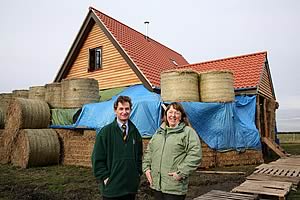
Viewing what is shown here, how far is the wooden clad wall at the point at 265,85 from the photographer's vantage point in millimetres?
12651

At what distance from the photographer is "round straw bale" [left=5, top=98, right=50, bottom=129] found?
10195 mm

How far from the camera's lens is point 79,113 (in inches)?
433

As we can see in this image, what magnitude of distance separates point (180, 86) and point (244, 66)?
5165mm

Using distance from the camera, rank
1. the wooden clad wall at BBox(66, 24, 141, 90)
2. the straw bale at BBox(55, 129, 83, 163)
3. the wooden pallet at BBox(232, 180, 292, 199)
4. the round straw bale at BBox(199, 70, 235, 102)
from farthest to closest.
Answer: the wooden clad wall at BBox(66, 24, 141, 90), the straw bale at BBox(55, 129, 83, 163), the round straw bale at BBox(199, 70, 235, 102), the wooden pallet at BBox(232, 180, 292, 199)

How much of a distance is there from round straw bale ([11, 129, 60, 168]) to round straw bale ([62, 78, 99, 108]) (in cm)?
132

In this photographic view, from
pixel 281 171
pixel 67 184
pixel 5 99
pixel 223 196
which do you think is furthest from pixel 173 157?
pixel 5 99

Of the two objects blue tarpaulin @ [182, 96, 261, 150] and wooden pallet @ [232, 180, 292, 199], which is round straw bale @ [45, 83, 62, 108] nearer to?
blue tarpaulin @ [182, 96, 261, 150]

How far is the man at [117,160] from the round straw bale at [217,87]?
7.12 metres

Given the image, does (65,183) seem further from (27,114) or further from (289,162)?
(289,162)

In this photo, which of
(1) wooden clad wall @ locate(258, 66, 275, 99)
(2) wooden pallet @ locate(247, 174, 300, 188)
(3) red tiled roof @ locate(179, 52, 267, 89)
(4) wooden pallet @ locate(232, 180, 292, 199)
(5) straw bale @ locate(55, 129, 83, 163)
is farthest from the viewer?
(1) wooden clad wall @ locate(258, 66, 275, 99)

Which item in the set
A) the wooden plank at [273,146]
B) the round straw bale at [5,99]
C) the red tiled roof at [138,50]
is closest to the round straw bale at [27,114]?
the round straw bale at [5,99]

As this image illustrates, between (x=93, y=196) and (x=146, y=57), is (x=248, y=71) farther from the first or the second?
(x=93, y=196)

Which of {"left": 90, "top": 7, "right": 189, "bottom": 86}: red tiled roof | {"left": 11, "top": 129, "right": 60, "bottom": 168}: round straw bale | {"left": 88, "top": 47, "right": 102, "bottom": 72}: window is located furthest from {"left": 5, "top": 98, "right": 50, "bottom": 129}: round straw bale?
{"left": 88, "top": 47, "right": 102, "bottom": 72}: window

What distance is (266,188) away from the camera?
5344 mm
